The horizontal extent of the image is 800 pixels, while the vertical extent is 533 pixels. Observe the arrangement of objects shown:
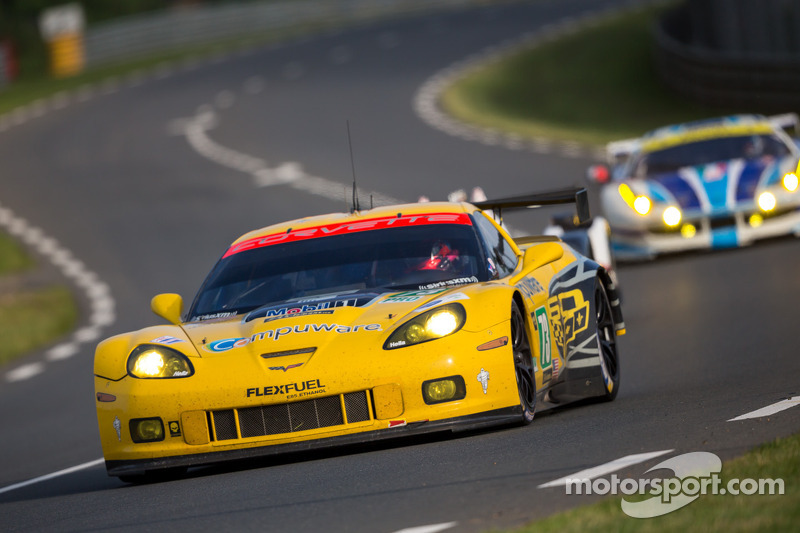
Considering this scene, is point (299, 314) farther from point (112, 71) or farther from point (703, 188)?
point (112, 71)

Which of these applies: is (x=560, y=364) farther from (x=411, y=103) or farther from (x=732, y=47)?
(x=411, y=103)

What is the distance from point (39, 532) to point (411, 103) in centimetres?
2935

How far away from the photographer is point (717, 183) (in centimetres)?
1616

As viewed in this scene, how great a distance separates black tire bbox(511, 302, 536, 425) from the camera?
24.3 feet

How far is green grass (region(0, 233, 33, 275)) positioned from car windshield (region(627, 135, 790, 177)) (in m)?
9.38

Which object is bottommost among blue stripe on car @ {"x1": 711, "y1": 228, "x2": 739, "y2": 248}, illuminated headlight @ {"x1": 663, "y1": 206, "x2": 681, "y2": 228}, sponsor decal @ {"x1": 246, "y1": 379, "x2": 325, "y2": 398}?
blue stripe on car @ {"x1": 711, "y1": 228, "x2": 739, "y2": 248}

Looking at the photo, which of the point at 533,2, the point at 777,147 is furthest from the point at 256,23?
the point at 777,147

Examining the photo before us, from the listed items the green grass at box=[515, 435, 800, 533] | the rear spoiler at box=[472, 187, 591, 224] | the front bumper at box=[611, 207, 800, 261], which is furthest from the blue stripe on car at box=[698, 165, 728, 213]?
the green grass at box=[515, 435, 800, 533]

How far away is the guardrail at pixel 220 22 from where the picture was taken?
48.8 meters

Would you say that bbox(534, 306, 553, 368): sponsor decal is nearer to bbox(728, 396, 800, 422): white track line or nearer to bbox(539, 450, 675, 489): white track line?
bbox(728, 396, 800, 422): white track line

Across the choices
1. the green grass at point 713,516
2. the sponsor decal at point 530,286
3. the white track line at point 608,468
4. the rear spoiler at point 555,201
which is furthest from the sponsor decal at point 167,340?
the green grass at point 713,516

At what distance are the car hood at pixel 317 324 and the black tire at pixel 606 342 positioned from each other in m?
1.45

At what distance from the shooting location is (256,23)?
53.5 m

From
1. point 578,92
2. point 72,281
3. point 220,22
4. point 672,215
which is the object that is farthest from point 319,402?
point 220,22
